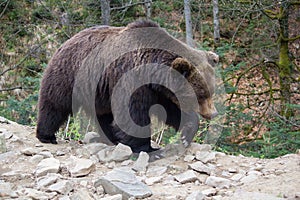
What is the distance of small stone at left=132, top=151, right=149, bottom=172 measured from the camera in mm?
3858

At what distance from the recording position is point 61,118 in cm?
500

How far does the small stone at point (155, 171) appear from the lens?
3764mm

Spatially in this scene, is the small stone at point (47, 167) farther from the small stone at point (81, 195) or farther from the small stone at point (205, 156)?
the small stone at point (205, 156)

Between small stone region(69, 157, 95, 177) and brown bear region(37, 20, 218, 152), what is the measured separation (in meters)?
0.75

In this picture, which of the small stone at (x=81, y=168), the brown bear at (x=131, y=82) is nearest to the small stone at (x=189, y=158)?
the brown bear at (x=131, y=82)

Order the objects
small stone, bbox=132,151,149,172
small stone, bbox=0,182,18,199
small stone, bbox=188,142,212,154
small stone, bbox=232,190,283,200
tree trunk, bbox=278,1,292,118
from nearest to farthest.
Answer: small stone, bbox=232,190,283,200
small stone, bbox=0,182,18,199
small stone, bbox=132,151,149,172
small stone, bbox=188,142,212,154
tree trunk, bbox=278,1,292,118

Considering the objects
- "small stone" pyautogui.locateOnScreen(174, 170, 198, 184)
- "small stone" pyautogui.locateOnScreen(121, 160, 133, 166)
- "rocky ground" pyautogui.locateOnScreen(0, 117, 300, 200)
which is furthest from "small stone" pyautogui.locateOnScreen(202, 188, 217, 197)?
"small stone" pyautogui.locateOnScreen(121, 160, 133, 166)

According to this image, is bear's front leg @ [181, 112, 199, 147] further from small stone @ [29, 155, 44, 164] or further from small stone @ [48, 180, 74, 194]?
small stone @ [48, 180, 74, 194]

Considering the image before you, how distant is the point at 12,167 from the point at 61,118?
51.1 inches

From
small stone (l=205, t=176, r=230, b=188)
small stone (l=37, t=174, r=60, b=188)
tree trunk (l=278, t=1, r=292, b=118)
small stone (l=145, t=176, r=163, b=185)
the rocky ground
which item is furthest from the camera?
tree trunk (l=278, t=1, r=292, b=118)

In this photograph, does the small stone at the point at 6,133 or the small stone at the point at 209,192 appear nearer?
the small stone at the point at 209,192

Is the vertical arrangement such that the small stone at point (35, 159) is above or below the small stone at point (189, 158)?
above

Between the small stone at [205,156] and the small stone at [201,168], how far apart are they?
0.46ft

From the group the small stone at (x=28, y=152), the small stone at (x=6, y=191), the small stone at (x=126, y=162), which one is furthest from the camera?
the small stone at (x=28, y=152)
